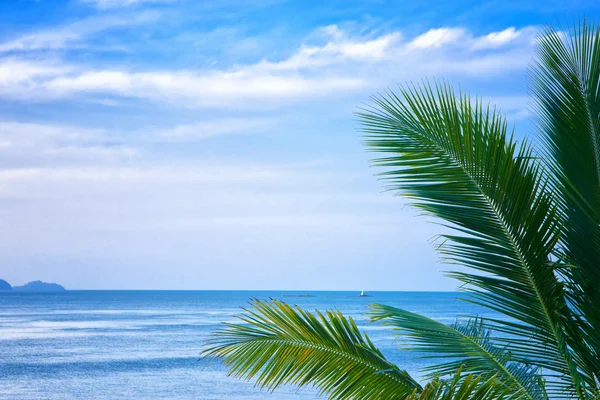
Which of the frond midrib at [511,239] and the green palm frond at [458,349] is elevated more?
the frond midrib at [511,239]

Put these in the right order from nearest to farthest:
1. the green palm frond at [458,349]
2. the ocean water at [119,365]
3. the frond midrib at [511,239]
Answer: the frond midrib at [511,239] → the green palm frond at [458,349] → the ocean water at [119,365]

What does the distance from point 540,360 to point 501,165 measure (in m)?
1.36

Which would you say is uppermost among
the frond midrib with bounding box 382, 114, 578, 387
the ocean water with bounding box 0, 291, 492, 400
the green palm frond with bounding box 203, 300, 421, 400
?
the frond midrib with bounding box 382, 114, 578, 387

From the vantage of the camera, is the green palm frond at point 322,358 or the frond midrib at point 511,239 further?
the green palm frond at point 322,358

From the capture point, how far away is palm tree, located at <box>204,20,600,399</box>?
4.45m

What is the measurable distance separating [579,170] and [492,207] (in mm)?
684

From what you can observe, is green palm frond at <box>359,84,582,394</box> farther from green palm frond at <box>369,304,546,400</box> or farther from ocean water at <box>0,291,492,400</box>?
ocean water at <box>0,291,492,400</box>

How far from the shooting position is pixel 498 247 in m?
4.46

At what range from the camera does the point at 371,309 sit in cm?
512

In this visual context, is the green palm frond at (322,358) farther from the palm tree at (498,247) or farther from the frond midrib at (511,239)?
the frond midrib at (511,239)

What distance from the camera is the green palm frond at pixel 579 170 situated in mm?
4535

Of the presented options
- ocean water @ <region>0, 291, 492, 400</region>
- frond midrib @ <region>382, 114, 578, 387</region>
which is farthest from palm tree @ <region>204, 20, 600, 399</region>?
ocean water @ <region>0, 291, 492, 400</region>

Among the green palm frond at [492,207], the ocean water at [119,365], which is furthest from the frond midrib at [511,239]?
the ocean water at [119,365]

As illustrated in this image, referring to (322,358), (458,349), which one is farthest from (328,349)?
(458,349)
